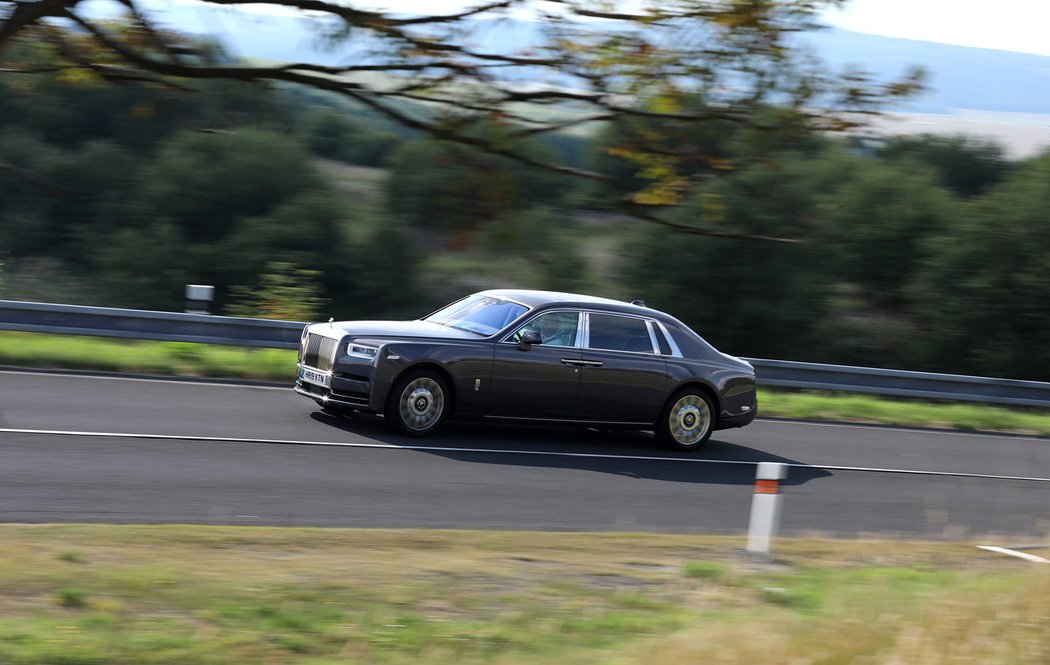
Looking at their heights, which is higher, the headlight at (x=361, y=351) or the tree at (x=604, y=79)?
the tree at (x=604, y=79)

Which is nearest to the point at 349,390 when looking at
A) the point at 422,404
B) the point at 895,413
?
the point at 422,404

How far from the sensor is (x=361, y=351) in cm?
1191

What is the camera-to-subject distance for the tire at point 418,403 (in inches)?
472

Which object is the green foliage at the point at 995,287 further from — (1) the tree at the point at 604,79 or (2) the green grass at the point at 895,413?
(1) the tree at the point at 604,79

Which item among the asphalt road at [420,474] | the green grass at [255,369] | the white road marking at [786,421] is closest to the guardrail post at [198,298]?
the green grass at [255,369]

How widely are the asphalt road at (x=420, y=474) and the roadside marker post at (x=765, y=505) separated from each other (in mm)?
1189

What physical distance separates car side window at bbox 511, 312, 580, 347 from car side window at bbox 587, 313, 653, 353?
198mm

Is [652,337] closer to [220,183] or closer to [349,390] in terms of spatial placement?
[349,390]

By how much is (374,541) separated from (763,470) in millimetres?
2666

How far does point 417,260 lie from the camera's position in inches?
1220

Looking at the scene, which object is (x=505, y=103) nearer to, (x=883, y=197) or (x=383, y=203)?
(x=383, y=203)

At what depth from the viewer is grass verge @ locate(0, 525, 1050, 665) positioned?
5.34 meters

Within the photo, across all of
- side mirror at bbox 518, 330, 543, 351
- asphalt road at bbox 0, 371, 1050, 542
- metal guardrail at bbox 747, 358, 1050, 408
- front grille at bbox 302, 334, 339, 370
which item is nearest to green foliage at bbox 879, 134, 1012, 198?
metal guardrail at bbox 747, 358, 1050, 408

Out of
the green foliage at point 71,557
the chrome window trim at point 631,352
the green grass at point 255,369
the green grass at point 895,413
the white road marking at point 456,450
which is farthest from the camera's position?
the green grass at point 895,413
